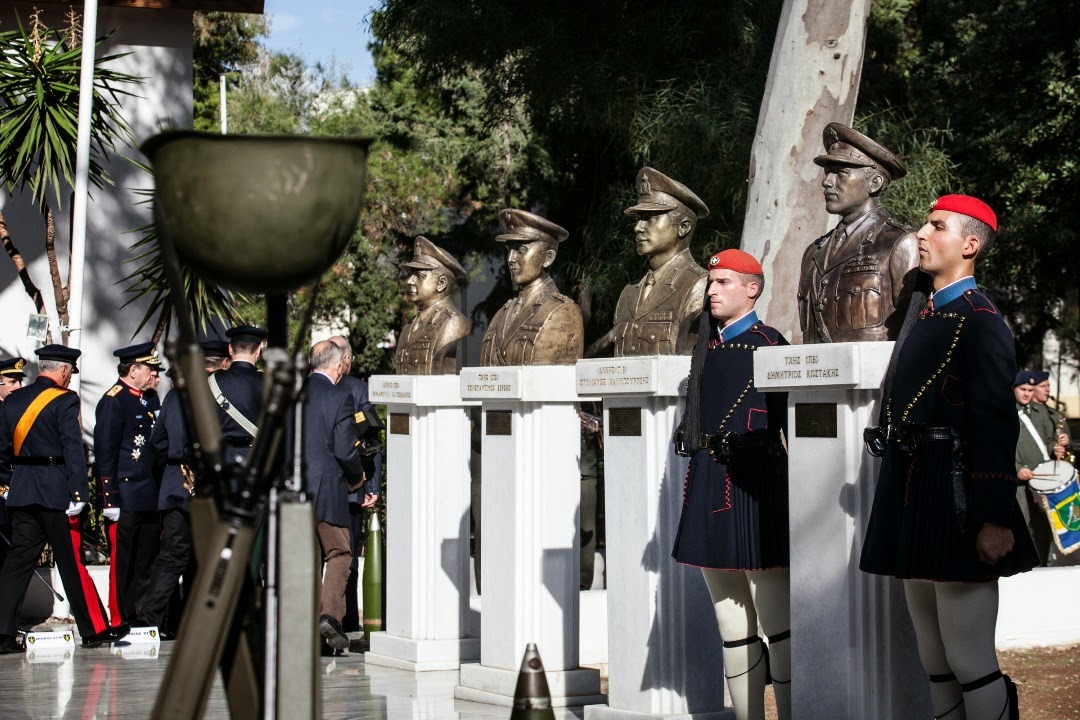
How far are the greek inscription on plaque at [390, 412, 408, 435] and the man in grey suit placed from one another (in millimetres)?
262

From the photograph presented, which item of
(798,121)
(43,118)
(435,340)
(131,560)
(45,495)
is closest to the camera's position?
(435,340)

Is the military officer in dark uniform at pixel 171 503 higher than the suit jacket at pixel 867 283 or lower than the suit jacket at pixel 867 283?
lower

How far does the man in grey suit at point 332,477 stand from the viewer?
970 centimetres

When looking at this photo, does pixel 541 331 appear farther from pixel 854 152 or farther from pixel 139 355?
pixel 139 355

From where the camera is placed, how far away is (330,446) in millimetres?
9773

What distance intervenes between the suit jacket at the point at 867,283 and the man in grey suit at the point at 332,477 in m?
4.25

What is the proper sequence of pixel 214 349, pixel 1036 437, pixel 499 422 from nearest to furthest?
pixel 499 422 → pixel 214 349 → pixel 1036 437

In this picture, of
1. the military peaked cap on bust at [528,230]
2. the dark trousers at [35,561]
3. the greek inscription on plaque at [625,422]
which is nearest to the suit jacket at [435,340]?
the military peaked cap on bust at [528,230]

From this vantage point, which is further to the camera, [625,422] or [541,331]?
[541,331]

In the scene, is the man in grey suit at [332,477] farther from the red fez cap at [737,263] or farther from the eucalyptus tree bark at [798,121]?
the red fez cap at [737,263]

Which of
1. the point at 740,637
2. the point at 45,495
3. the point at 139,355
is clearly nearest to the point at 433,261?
the point at 139,355

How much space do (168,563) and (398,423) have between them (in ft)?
6.44

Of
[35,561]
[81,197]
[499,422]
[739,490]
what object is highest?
[81,197]

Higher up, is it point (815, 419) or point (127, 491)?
point (815, 419)
